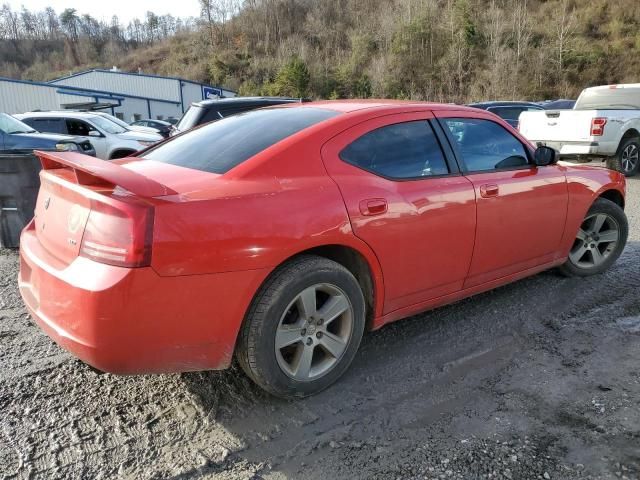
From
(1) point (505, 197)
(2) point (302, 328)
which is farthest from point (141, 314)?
(1) point (505, 197)

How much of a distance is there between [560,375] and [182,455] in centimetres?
215

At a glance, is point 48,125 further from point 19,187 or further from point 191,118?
point 19,187

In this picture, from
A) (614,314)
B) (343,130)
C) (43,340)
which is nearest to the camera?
(343,130)

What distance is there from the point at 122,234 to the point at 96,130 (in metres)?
11.5

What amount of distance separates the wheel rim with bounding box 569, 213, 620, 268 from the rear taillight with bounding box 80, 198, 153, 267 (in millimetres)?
3708

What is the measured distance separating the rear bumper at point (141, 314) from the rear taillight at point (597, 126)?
9449 millimetres

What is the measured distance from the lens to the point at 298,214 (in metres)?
2.48

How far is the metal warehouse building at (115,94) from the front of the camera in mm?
33562

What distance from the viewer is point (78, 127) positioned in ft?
40.5

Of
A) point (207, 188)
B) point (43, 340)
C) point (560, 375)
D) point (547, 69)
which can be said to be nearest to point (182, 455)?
point (207, 188)

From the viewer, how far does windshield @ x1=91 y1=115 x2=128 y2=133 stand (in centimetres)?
1252

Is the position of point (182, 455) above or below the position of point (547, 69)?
below

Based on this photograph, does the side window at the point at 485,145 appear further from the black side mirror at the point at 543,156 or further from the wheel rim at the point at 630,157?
the wheel rim at the point at 630,157

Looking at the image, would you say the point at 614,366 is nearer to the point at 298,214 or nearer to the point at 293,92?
the point at 298,214
